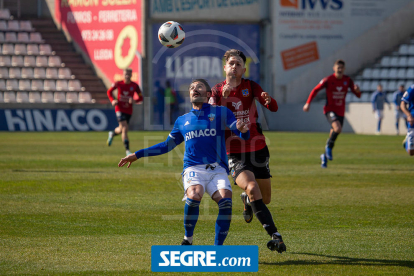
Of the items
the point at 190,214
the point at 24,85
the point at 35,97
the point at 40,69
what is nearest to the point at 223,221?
the point at 190,214

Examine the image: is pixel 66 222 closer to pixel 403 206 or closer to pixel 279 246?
pixel 279 246

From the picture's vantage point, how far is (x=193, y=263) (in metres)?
5.30

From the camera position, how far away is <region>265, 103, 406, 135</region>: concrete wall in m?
29.3

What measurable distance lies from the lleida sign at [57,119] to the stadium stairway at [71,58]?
3.75m

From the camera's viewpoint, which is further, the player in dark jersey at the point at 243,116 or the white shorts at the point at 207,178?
the player in dark jersey at the point at 243,116

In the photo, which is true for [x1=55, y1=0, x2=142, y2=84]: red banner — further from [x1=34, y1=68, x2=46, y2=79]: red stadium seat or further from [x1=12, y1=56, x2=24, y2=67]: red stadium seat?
[x1=12, y1=56, x2=24, y2=67]: red stadium seat

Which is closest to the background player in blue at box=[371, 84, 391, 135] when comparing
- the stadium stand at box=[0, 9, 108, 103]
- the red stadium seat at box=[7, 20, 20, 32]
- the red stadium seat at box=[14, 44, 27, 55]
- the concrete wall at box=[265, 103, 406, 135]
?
the concrete wall at box=[265, 103, 406, 135]

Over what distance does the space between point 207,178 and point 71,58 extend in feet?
104

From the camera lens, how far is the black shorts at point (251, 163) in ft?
21.3

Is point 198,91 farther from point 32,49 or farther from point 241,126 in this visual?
point 32,49

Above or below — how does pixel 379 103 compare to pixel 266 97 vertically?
below

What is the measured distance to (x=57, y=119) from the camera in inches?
1166

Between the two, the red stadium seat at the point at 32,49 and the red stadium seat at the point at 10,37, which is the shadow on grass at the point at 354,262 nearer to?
the red stadium seat at the point at 32,49

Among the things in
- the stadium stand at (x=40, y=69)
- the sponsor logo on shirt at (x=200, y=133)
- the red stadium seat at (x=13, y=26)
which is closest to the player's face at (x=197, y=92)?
the sponsor logo on shirt at (x=200, y=133)
